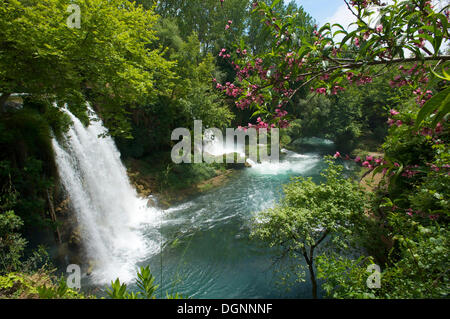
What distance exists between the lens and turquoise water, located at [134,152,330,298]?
556cm

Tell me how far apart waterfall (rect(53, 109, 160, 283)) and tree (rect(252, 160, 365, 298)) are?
421 cm

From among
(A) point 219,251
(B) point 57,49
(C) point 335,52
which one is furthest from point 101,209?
(C) point 335,52

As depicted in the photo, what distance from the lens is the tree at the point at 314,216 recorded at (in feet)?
16.0

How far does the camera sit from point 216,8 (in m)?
25.0

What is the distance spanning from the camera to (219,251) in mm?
7184

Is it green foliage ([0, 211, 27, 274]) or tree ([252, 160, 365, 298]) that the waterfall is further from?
tree ([252, 160, 365, 298])

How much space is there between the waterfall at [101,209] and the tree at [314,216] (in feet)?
13.8

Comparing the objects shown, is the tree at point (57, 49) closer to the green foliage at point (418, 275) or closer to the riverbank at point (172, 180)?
the riverbank at point (172, 180)

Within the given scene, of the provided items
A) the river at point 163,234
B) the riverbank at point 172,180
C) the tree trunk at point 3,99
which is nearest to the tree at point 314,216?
the river at point 163,234

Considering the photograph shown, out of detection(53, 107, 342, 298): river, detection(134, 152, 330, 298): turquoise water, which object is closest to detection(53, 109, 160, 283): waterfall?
detection(53, 107, 342, 298): river

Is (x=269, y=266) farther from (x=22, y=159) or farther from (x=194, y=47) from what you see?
(x=194, y=47)

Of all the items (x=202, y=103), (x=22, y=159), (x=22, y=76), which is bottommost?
(x=22, y=159)
